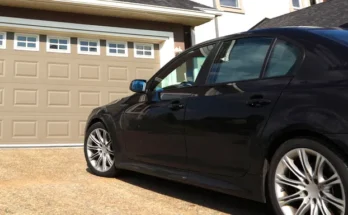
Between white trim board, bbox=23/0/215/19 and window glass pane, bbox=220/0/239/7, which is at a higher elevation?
window glass pane, bbox=220/0/239/7

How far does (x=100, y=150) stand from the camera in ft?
16.3

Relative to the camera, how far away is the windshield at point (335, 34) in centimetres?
295

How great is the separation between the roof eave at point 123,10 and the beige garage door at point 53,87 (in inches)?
25.5

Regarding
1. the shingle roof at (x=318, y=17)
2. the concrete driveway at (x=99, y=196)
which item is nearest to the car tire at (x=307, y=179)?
the concrete driveway at (x=99, y=196)

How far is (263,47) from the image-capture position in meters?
3.30

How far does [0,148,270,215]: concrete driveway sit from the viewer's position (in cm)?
354

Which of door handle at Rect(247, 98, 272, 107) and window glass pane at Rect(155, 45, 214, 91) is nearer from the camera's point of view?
door handle at Rect(247, 98, 272, 107)

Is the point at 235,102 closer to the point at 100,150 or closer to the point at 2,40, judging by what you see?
the point at 100,150

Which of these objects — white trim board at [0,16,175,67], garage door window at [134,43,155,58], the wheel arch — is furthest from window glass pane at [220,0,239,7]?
the wheel arch

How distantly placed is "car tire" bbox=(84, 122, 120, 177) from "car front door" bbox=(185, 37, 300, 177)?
5.08ft

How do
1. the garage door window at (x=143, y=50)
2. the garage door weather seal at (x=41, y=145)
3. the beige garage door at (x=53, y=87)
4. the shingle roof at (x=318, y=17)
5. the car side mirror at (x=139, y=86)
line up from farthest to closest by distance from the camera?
the shingle roof at (x=318, y=17), the garage door window at (x=143, y=50), the beige garage door at (x=53, y=87), the garage door weather seal at (x=41, y=145), the car side mirror at (x=139, y=86)

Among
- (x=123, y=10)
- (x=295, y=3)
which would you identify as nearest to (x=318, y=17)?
(x=295, y=3)

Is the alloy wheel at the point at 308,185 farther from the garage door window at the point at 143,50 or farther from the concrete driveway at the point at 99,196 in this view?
the garage door window at the point at 143,50

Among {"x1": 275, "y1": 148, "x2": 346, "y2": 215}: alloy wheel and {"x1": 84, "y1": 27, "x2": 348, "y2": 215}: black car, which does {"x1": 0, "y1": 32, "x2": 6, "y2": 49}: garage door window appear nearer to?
{"x1": 84, "y1": 27, "x2": 348, "y2": 215}: black car
